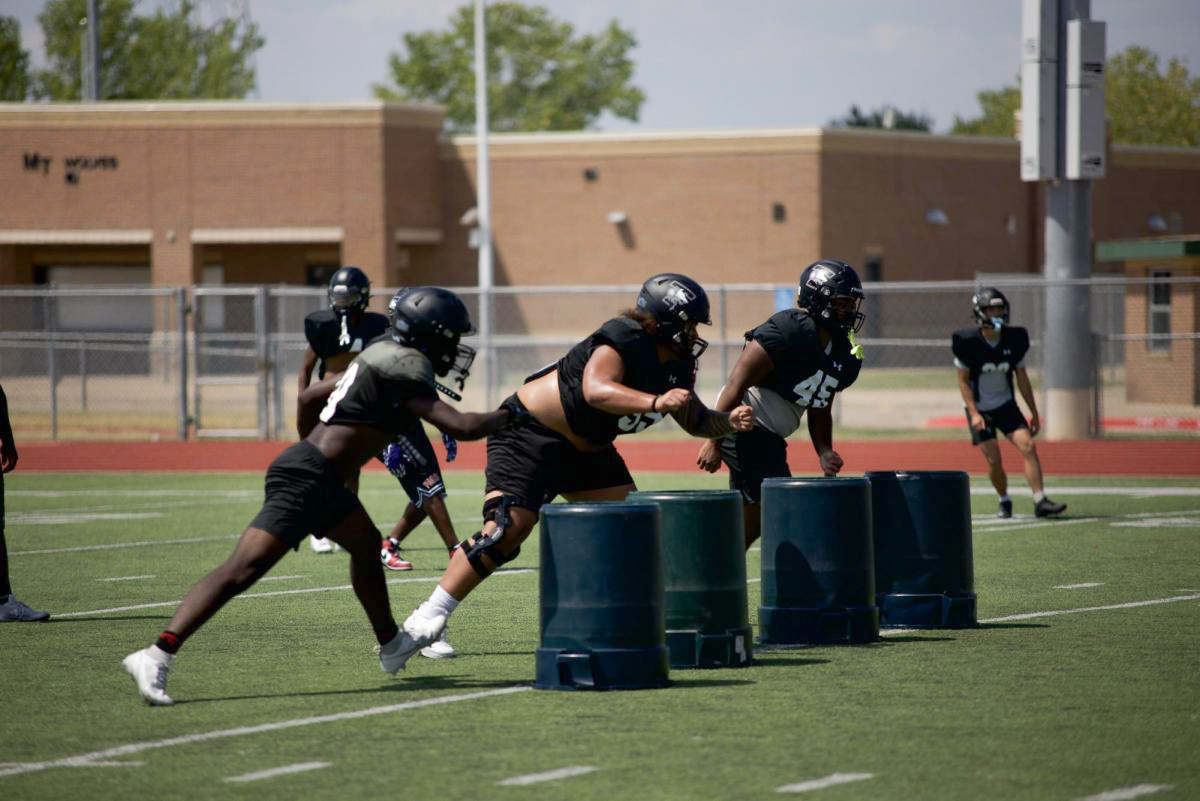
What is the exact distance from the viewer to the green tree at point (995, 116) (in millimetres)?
85188

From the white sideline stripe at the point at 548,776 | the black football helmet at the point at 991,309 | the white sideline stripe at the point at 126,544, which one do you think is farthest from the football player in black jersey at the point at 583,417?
the black football helmet at the point at 991,309

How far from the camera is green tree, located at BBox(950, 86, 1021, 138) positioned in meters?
85.2

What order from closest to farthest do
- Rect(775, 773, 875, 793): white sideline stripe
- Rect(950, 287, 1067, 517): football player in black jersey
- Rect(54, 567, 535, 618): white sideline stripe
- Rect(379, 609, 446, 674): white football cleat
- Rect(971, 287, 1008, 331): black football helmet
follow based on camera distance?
Rect(775, 773, 875, 793): white sideline stripe → Rect(379, 609, 446, 674): white football cleat → Rect(54, 567, 535, 618): white sideline stripe → Rect(971, 287, 1008, 331): black football helmet → Rect(950, 287, 1067, 517): football player in black jersey

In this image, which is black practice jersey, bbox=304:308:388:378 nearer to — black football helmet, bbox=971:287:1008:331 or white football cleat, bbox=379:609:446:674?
white football cleat, bbox=379:609:446:674

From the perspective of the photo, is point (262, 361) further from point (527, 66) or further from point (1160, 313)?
point (527, 66)

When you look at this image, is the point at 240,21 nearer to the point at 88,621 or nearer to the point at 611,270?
the point at 611,270

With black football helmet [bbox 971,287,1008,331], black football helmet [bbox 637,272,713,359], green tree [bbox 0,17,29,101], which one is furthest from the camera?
green tree [bbox 0,17,29,101]

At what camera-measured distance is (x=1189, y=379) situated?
103ft

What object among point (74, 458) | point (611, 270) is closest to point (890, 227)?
point (611, 270)

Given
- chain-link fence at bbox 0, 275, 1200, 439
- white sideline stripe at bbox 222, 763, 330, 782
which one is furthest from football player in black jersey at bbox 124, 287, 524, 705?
chain-link fence at bbox 0, 275, 1200, 439

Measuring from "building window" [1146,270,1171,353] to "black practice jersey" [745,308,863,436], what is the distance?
24.0m

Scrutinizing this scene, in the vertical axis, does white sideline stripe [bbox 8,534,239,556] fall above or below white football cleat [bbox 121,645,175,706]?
below

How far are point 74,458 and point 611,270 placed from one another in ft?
75.4

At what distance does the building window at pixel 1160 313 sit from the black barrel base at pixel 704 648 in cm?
2584
